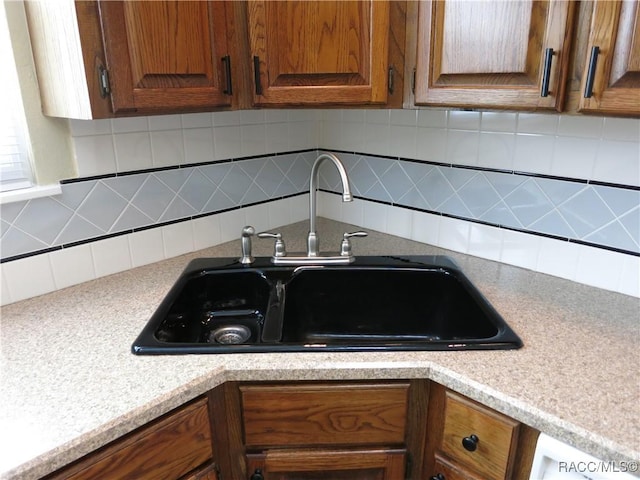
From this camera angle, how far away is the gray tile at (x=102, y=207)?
4.35 ft

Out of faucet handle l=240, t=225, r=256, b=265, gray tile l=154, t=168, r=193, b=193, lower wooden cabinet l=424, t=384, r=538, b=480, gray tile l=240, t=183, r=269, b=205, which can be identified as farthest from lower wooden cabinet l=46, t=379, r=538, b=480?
gray tile l=240, t=183, r=269, b=205

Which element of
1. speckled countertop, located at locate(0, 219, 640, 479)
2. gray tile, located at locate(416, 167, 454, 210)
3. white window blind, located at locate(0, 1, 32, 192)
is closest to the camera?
speckled countertop, located at locate(0, 219, 640, 479)

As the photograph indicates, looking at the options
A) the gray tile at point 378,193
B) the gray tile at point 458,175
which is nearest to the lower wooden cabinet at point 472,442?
the gray tile at point 458,175

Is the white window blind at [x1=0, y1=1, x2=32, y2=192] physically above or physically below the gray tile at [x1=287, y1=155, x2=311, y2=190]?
above

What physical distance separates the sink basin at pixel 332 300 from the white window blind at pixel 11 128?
0.50 m

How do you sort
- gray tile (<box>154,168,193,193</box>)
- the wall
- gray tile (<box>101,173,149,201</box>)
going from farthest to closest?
gray tile (<box>154,168,193,193</box>)
gray tile (<box>101,173,149,201</box>)
the wall

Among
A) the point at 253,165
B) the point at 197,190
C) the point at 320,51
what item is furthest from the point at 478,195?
the point at 197,190

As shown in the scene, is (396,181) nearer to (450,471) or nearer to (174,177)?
(174,177)

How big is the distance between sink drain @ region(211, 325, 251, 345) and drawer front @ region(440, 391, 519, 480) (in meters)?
0.60

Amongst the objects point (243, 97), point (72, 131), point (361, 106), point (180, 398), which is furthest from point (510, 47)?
point (72, 131)

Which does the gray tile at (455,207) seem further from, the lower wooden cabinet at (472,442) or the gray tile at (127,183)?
the gray tile at (127,183)

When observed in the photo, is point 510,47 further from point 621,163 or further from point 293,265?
point 293,265

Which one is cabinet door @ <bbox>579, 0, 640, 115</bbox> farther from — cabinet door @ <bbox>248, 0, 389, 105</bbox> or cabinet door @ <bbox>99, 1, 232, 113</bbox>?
cabinet door @ <bbox>99, 1, 232, 113</bbox>

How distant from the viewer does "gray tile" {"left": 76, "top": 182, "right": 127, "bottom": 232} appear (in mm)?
1326
